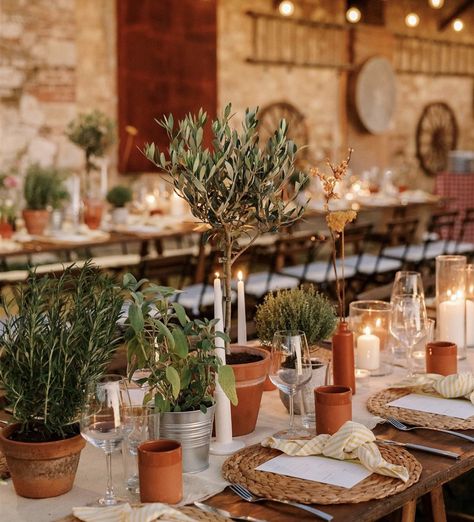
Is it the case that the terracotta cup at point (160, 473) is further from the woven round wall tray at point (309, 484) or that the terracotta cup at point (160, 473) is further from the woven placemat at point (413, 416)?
the woven placemat at point (413, 416)

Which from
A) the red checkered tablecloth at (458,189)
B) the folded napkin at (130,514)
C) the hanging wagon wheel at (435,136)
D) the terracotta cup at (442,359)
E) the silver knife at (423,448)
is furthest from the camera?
the hanging wagon wheel at (435,136)


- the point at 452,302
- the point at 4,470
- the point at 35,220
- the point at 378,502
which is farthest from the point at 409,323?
the point at 35,220

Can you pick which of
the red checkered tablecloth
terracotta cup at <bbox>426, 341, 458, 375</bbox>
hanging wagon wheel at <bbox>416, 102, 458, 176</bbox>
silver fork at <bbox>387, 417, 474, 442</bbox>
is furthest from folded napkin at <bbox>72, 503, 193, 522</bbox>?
hanging wagon wheel at <bbox>416, 102, 458, 176</bbox>

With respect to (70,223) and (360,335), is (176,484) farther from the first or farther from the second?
(70,223)

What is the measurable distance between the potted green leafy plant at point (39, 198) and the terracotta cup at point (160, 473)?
193 inches

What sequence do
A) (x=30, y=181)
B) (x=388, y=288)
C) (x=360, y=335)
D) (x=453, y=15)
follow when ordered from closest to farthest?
(x=360, y=335) → (x=388, y=288) → (x=30, y=181) → (x=453, y=15)

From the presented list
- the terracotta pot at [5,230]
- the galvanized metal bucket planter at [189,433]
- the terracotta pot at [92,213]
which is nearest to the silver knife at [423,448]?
the galvanized metal bucket planter at [189,433]

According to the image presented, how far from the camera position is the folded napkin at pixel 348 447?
1954 mm

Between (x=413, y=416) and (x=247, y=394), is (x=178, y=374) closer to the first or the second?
(x=247, y=394)

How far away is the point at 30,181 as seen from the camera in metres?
6.59

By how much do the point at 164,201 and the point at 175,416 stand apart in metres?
6.27

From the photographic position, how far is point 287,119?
11.6 meters

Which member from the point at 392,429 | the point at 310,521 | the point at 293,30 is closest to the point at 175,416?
the point at 310,521

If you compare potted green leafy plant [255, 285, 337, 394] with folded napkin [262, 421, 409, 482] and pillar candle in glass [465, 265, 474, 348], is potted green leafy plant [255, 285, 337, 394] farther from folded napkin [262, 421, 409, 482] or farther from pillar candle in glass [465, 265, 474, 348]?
pillar candle in glass [465, 265, 474, 348]
